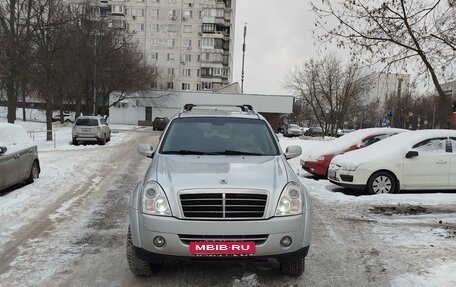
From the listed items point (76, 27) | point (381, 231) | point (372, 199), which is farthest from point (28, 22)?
point (381, 231)

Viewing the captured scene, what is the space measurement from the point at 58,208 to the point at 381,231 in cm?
558

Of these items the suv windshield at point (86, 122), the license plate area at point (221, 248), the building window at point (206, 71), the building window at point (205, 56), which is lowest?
the suv windshield at point (86, 122)

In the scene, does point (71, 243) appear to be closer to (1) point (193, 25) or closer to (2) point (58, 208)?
(2) point (58, 208)

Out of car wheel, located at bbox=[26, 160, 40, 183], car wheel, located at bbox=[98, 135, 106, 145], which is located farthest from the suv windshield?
car wheel, located at bbox=[26, 160, 40, 183]

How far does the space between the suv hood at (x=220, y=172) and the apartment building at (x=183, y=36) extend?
267ft

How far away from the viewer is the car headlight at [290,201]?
4516 millimetres

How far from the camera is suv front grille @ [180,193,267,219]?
173 inches

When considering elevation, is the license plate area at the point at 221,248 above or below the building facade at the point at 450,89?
below

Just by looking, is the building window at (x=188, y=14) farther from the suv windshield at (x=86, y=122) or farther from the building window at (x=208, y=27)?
the suv windshield at (x=86, y=122)

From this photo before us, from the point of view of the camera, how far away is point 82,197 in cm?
980

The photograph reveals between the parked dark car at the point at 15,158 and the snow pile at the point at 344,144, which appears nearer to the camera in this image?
the parked dark car at the point at 15,158

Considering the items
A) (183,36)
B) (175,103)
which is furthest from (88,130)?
(183,36)

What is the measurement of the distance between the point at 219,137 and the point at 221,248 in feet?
6.14

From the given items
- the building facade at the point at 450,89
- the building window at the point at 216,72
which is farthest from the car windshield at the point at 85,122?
the building window at the point at 216,72
